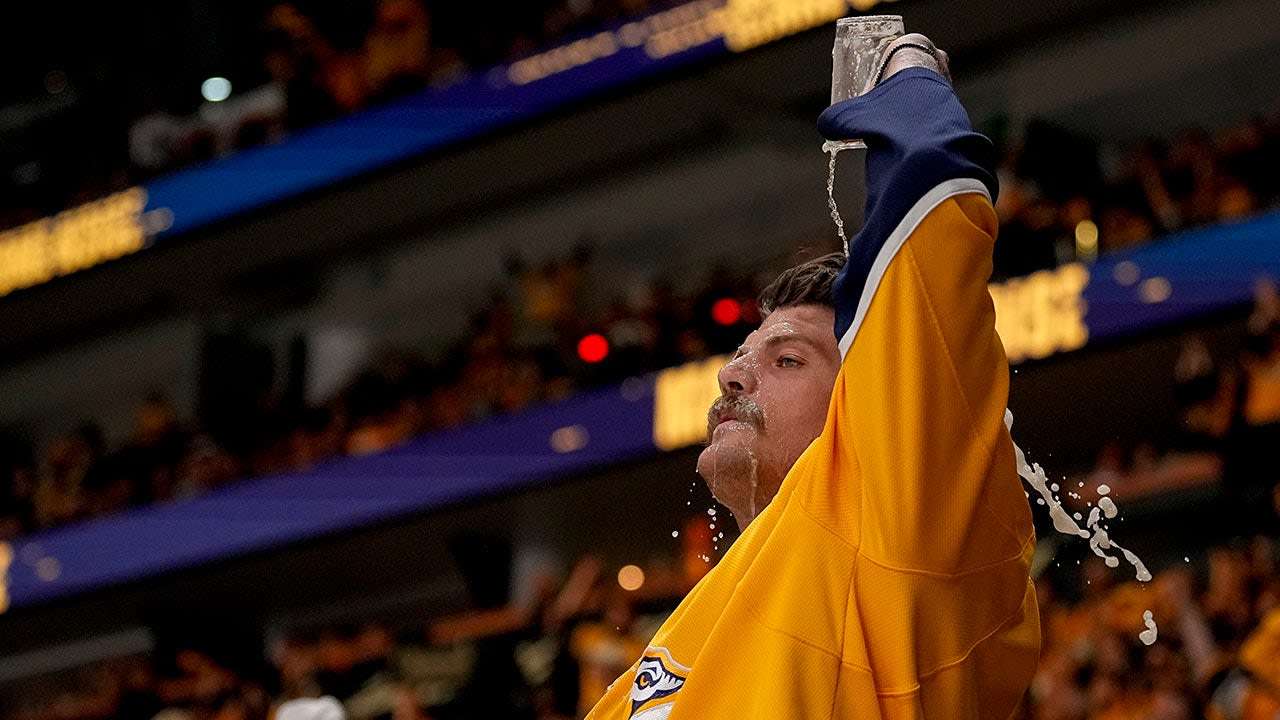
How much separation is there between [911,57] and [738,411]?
47cm

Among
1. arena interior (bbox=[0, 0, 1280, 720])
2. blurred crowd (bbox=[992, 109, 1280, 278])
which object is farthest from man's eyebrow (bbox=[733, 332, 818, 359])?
blurred crowd (bbox=[992, 109, 1280, 278])

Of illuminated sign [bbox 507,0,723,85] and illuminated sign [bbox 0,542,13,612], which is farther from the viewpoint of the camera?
illuminated sign [bbox 0,542,13,612]

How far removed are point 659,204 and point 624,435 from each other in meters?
3.06

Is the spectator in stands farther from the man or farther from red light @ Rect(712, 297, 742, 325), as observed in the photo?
the man

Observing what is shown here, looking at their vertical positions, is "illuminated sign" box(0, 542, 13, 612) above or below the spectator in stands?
below

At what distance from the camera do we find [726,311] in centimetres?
940

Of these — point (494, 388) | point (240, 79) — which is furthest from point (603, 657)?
point (240, 79)

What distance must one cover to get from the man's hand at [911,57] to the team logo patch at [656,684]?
67 centimetres

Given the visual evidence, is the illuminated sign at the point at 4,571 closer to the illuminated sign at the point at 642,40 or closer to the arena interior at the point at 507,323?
the arena interior at the point at 507,323

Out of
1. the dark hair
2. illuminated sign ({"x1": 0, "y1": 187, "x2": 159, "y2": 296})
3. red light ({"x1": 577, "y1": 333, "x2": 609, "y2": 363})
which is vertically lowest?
red light ({"x1": 577, "y1": 333, "x2": 609, "y2": 363})

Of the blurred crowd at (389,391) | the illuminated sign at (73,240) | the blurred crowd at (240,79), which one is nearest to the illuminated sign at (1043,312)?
the blurred crowd at (389,391)

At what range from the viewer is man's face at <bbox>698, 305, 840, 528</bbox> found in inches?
80.4

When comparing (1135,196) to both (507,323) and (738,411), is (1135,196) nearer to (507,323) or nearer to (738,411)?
(507,323)

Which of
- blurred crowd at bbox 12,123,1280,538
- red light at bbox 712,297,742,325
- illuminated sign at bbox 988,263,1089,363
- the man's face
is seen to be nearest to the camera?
the man's face
